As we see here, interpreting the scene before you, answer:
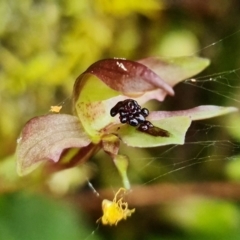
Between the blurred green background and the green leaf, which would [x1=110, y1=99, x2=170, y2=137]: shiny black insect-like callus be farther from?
the blurred green background

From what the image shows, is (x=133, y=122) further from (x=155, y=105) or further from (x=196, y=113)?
(x=155, y=105)

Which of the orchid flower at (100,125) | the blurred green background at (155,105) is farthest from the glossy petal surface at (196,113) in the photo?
the blurred green background at (155,105)

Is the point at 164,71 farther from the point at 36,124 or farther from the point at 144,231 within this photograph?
the point at 144,231

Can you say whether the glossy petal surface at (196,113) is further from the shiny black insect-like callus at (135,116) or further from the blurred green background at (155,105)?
the blurred green background at (155,105)

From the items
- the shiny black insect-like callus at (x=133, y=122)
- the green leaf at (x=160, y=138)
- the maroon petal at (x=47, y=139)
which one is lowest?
the green leaf at (x=160, y=138)

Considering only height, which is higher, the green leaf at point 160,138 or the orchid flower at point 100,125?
the orchid flower at point 100,125

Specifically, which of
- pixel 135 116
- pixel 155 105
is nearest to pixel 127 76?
pixel 135 116

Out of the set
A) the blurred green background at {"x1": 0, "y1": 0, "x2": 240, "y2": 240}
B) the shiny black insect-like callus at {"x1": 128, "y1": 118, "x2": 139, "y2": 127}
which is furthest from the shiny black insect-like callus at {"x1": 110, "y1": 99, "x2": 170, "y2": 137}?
the blurred green background at {"x1": 0, "y1": 0, "x2": 240, "y2": 240}
